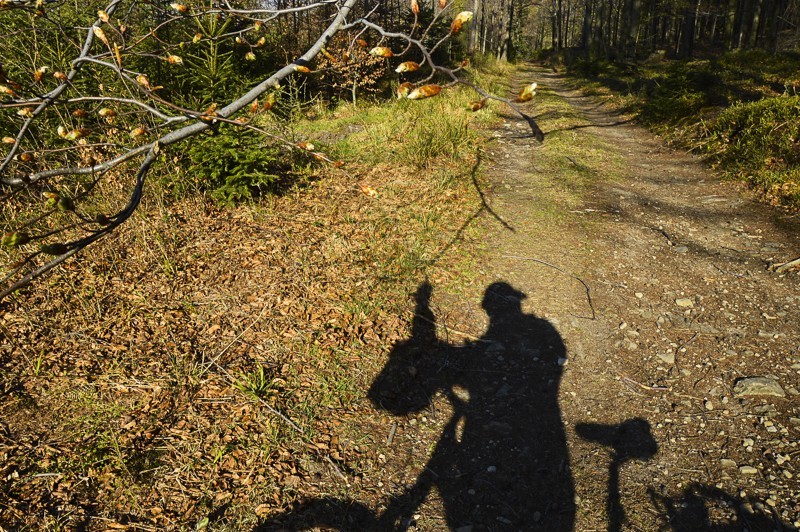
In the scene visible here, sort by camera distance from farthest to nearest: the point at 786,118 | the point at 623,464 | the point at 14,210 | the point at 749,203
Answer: the point at 786,118 → the point at 749,203 → the point at 14,210 → the point at 623,464

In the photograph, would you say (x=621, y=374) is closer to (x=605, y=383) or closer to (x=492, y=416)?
(x=605, y=383)

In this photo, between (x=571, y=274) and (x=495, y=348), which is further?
(x=571, y=274)

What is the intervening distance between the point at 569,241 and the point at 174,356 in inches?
195

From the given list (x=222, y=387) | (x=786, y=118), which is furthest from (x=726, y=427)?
(x=786, y=118)

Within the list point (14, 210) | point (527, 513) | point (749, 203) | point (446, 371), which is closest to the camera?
point (527, 513)

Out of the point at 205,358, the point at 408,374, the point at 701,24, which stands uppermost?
the point at 701,24

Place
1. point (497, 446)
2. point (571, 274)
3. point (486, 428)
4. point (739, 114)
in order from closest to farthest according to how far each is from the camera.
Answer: point (497, 446) → point (486, 428) → point (571, 274) → point (739, 114)

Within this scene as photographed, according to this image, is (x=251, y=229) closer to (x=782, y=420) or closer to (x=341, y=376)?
(x=341, y=376)

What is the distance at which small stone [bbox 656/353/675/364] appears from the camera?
4116mm

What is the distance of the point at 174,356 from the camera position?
4062mm

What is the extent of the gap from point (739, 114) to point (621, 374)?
306 inches

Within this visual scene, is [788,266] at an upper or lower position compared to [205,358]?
upper

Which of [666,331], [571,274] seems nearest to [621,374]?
[666,331]

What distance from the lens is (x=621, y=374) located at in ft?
13.2
